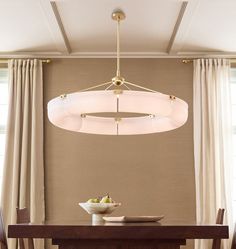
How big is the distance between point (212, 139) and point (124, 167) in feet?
3.29

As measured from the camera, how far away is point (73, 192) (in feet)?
16.2

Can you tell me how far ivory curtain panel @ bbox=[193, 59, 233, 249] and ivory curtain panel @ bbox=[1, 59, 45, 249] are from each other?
1690 millimetres

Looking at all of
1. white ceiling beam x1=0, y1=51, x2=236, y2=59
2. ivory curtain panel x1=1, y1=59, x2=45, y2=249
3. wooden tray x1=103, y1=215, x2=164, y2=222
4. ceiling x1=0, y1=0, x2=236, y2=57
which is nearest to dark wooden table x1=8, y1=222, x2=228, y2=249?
wooden tray x1=103, y1=215, x2=164, y2=222

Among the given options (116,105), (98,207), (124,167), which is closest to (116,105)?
(116,105)

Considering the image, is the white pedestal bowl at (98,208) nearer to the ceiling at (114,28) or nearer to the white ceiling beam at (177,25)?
the ceiling at (114,28)

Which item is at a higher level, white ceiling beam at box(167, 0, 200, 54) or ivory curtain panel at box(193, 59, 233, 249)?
white ceiling beam at box(167, 0, 200, 54)

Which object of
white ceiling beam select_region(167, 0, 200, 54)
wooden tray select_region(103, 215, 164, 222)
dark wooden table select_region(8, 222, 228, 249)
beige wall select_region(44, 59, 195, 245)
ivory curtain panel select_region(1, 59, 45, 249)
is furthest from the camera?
beige wall select_region(44, 59, 195, 245)

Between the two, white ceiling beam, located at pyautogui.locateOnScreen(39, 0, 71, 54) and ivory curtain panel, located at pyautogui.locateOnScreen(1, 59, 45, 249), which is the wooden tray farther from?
ivory curtain panel, located at pyautogui.locateOnScreen(1, 59, 45, 249)

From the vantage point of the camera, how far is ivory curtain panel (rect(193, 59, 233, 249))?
4824mm

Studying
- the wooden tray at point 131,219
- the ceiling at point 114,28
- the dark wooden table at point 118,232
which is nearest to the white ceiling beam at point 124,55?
the ceiling at point 114,28

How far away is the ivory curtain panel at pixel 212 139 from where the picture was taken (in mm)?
4824

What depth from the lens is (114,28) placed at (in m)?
4.46

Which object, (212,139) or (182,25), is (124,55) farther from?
(212,139)

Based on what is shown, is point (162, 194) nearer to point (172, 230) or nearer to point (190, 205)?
point (190, 205)
